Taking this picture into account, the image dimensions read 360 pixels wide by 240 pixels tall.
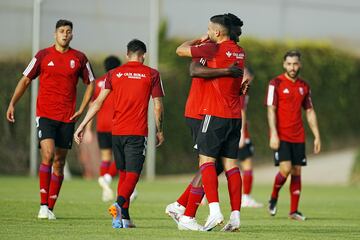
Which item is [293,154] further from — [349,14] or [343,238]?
[349,14]

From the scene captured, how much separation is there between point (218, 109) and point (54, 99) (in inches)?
111

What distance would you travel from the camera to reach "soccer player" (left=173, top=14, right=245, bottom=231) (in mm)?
11641

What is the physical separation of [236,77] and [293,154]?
408 cm

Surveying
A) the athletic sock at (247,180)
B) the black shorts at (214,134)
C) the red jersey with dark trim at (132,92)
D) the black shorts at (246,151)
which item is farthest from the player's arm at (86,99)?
the black shorts at (246,151)

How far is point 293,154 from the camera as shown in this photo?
50.9 feet

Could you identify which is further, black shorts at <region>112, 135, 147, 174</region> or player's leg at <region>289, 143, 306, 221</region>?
player's leg at <region>289, 143, 306, 221</region>

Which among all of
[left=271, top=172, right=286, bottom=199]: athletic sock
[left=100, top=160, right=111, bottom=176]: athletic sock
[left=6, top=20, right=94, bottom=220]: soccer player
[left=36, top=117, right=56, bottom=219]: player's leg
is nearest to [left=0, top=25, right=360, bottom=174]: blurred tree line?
[left=100, top=160, right=111, bottom=176]: athletic sock

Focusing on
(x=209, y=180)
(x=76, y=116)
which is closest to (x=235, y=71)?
(x=209, y=180)

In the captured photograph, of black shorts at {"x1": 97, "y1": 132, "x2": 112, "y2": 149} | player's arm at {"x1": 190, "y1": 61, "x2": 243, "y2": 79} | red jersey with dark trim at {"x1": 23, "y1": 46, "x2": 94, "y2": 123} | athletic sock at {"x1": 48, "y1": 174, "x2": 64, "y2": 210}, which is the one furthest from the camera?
black shorts at {"x1": 97, "y1": 132, "x2": 112, "y2": 149}

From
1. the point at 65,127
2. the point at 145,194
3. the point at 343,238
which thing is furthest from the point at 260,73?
the point at 343,238

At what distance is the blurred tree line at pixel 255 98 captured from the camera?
26875 millimetres

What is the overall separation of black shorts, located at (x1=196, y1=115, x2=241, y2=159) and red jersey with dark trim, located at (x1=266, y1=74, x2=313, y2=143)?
11.8ft

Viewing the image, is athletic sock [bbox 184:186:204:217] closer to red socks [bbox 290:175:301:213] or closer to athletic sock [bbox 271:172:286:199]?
red socks [bbox 290:175:301:213]

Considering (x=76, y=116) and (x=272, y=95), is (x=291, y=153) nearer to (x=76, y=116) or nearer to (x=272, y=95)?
(x=272, y=95)
